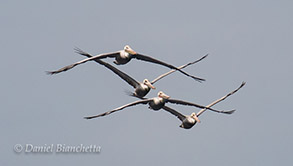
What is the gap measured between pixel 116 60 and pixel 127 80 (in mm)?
3909

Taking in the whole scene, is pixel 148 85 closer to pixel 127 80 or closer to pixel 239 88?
pixel 127 80

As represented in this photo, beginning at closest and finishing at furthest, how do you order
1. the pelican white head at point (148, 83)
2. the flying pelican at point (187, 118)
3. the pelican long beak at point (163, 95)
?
the pelican white head at point (148, 83) → the pelican long beak at point (163, 95) → the flying pelican at point (187, 118)

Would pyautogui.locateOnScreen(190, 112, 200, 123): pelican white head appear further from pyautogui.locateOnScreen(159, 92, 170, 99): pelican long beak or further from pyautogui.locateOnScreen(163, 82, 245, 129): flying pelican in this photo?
pyautogui.locateOnScreen(159, 92, 170, 99): pelican long beak

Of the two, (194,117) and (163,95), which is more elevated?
(163,95)

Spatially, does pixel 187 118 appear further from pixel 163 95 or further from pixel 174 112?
pixel 163 95

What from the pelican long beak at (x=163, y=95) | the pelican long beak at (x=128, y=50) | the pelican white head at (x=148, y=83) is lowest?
the pelican long beak at (x=163, y=95)

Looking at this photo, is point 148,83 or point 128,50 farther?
point 148,83

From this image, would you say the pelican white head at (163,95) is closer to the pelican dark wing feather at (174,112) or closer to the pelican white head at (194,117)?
the pelican dark wing feather at (174,112)

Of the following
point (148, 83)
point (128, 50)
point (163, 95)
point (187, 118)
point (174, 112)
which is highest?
point (128, 50)

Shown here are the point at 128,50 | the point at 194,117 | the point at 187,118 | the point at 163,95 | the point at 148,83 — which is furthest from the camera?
the point at 194,117

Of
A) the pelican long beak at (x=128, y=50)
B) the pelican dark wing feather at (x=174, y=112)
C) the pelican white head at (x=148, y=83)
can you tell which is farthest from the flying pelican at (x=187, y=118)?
the pelican long beak at (x=128, y=50)

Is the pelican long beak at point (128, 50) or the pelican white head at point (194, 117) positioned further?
the pelican white head at point (194, 117)

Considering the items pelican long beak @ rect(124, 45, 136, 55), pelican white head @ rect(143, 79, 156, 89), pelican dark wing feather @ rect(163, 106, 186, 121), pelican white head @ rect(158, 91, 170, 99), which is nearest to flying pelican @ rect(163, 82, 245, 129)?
pelican dark wing feather @ rect(163, 106, 186, 121)

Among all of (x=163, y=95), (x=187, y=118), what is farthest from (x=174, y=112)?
(x=163, y=95)
